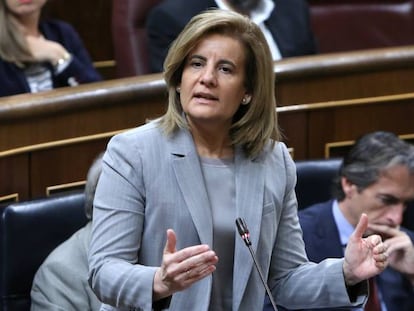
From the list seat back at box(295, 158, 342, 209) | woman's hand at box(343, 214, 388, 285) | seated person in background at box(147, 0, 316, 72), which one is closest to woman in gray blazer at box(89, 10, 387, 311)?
woman's hand at box(343, 214, 388, 285)

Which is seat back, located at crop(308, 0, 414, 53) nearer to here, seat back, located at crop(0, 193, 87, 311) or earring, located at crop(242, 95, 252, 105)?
seat back, located at crop(0, 193, 87, 311)

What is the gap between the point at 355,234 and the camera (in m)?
1.10

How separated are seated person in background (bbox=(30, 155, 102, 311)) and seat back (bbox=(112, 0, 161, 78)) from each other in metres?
0.67

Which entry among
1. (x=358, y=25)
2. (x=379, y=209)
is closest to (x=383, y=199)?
(x=379, y=209)

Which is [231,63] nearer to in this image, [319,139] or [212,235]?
[212,235]

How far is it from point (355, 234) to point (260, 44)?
21 centimetres

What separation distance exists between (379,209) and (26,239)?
1.63 feet

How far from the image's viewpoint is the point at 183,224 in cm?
109

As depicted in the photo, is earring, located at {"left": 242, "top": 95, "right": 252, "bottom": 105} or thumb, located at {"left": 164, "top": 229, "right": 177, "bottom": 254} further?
earring, located at {"left": 242, "top": 95, "right": 252, "bottom": 105}

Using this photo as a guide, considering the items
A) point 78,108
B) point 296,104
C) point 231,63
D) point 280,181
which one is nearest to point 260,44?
point 231,63

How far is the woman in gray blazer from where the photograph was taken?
107cm

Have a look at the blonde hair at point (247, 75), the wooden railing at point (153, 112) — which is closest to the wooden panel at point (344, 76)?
the wooden railing at point (153, 112)

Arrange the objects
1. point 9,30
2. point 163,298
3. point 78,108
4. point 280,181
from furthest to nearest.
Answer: point 9,30
point 78,108
point 280,181
point 163,298

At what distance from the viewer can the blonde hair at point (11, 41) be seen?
1.86 metres
